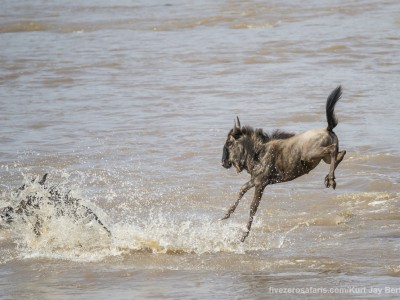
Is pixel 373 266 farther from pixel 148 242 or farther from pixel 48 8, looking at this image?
pixel 48 8

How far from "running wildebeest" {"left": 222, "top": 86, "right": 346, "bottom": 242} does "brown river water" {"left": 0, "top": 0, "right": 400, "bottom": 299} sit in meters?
0.60

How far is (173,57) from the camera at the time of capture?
23.4 metres

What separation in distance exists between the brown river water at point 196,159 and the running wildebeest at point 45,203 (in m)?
0.11

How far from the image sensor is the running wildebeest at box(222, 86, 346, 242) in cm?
880

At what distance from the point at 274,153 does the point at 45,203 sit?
233 centimetres

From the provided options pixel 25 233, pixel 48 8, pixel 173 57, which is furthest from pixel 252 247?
pixel 48 8

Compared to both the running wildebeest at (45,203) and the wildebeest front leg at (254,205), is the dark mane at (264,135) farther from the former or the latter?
the running wildebeest at (45,203)

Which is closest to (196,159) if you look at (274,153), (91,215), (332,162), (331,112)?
(91,215)

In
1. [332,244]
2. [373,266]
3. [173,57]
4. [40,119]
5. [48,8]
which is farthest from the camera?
[48,8]

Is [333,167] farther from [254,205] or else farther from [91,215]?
[91,215]

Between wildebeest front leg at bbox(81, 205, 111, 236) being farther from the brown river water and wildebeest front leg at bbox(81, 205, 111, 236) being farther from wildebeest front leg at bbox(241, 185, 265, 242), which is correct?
wildebeest front leg at bbox(241, 185, 265, 242)

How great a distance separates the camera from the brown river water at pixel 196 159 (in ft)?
26.8

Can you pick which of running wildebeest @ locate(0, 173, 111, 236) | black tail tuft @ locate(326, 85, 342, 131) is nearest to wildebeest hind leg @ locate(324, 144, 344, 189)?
black tail tuft @ locate(326, 85, 342, 131)

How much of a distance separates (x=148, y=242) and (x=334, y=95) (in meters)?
2.30
